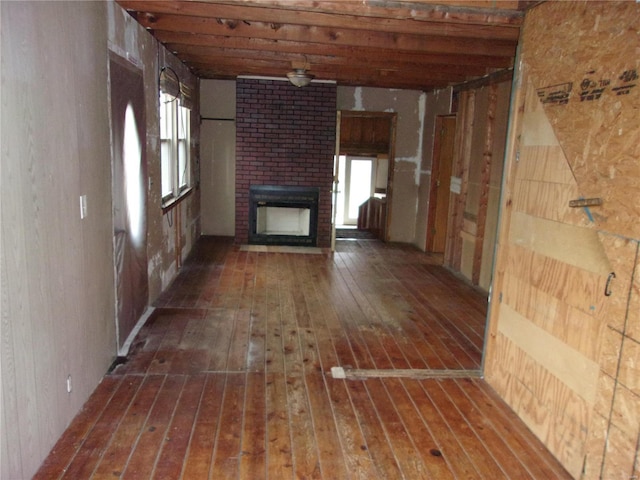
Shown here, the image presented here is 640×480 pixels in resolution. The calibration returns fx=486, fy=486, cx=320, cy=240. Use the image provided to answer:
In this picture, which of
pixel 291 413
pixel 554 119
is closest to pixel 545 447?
pixel 291 413

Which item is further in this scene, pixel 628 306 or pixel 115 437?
pixel 115 437

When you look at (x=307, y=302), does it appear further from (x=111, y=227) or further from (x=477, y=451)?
(x=477, y=451)

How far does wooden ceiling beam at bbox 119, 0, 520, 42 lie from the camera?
3404 millimetres

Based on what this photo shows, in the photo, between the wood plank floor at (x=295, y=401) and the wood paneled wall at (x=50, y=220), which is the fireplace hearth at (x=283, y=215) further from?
the wood paneled wall at (x=50, y=220)

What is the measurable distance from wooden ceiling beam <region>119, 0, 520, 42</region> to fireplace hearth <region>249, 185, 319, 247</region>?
3.90 metres

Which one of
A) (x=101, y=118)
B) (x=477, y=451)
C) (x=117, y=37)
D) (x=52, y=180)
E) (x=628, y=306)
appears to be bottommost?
(x=477, y=451)

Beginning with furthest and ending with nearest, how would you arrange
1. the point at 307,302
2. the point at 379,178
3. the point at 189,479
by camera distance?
1. the point at 379,178
2. the point at 307,302
3. the point at 189,479

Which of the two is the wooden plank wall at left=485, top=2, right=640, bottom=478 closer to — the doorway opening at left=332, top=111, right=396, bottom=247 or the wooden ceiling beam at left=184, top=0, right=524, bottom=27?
the wooden ceiling beam at left=184, top=0, right=524, bottom=27

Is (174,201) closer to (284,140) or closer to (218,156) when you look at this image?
(284,140)

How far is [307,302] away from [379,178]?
10.2m

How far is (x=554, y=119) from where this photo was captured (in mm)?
2637

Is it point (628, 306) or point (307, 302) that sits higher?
point (628, 306)

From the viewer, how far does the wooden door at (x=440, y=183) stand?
287 inches

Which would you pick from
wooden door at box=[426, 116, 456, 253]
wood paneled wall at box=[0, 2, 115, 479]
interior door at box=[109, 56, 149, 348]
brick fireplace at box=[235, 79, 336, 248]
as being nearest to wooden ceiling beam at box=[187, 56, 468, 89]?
brick fireplace at box=[235, 79, 336, 248]
